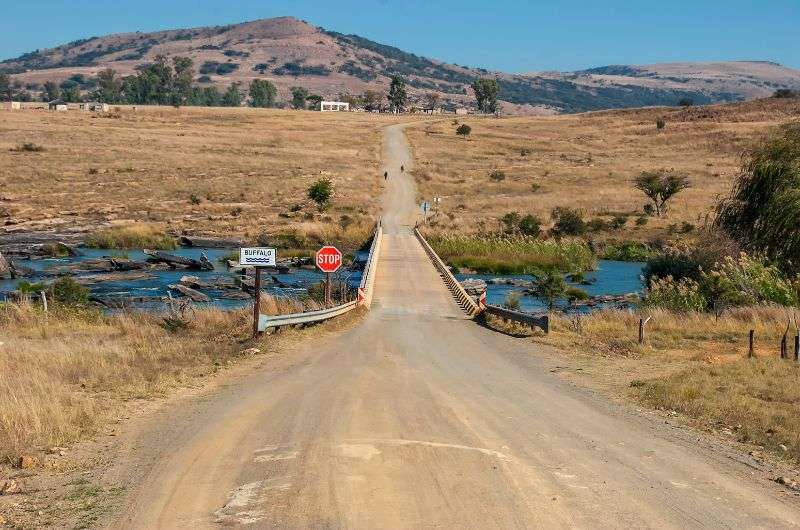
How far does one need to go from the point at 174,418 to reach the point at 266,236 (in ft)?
153

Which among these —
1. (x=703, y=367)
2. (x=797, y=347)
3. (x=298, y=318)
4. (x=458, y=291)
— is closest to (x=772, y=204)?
(x=458, y=291)

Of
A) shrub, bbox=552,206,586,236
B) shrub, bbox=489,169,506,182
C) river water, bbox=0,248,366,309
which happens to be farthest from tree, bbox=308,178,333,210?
shrub, bbox=489,169,506,182

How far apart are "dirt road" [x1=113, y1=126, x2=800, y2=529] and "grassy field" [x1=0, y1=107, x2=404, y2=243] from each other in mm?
45525

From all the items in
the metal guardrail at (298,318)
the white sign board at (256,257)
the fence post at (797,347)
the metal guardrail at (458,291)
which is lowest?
the metal guardrail at (458,291)

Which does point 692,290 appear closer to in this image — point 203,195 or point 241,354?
point 241,354

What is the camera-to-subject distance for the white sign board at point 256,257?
780 inches

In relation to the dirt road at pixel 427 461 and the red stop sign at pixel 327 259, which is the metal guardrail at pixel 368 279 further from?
the dirt road at pixel 427 461

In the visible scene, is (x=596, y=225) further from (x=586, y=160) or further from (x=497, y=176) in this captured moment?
(x=586, y=160)

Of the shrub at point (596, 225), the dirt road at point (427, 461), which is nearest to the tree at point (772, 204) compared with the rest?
the dirt road at point (427, 461)

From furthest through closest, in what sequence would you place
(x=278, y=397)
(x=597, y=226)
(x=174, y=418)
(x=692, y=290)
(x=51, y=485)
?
1. (x=597, y=226)
2. (x=692, y=290)
3. (x=278, y=397)
4. (x=174, y=418)
5. (x=51, y=485)

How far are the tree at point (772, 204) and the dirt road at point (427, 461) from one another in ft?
52.1

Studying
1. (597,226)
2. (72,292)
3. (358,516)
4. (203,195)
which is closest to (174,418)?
Answer: (358,516)

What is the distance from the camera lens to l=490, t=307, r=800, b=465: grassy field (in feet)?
42.2

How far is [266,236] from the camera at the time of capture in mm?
58688
